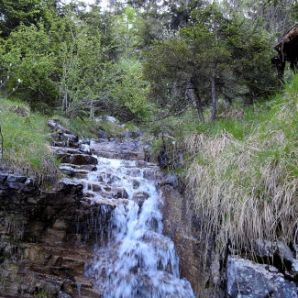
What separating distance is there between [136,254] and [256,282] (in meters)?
2.03

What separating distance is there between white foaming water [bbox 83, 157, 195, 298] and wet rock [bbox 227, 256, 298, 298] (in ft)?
3.76

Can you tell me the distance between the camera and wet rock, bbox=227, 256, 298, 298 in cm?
341

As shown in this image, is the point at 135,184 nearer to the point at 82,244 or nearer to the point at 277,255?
the point at 82,244

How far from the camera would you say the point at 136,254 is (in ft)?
16.4

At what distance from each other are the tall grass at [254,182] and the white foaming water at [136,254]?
0.87 meters

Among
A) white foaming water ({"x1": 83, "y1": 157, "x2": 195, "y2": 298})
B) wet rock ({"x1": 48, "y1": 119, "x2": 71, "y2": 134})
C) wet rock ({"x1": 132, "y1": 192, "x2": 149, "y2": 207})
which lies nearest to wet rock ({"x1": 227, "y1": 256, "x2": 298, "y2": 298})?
white foaming water ({"x1": 83, "y1": 157, "x2": 195, "y2": 298})

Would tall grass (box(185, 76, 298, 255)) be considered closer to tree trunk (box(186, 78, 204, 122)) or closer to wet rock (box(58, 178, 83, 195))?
wet rock (box(58, 178, 83, 195))

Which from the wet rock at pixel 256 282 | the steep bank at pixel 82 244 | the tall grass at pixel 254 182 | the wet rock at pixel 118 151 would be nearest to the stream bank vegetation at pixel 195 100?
the tall grass at pixel 254 182

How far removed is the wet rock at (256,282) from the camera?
3.41 m

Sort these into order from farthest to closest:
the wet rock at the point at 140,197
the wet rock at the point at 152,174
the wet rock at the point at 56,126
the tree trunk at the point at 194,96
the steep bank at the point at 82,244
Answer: the wet rock at the point at 56,126 → the tree trunk at the point at 194,96 → the wet rock at the point at 152,174 → the wet rock at the point at 140,197 → the steep bank at the point at 82,244

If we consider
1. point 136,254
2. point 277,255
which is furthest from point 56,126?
point 277,255

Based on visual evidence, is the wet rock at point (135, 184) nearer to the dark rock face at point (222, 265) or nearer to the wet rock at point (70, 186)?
the dark rock face at point (222, 265)

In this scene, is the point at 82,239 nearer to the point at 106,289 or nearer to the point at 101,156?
the point at 106,289

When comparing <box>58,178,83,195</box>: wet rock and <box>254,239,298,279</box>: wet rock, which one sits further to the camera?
<box>58,178,83,195</box>: wet rock
